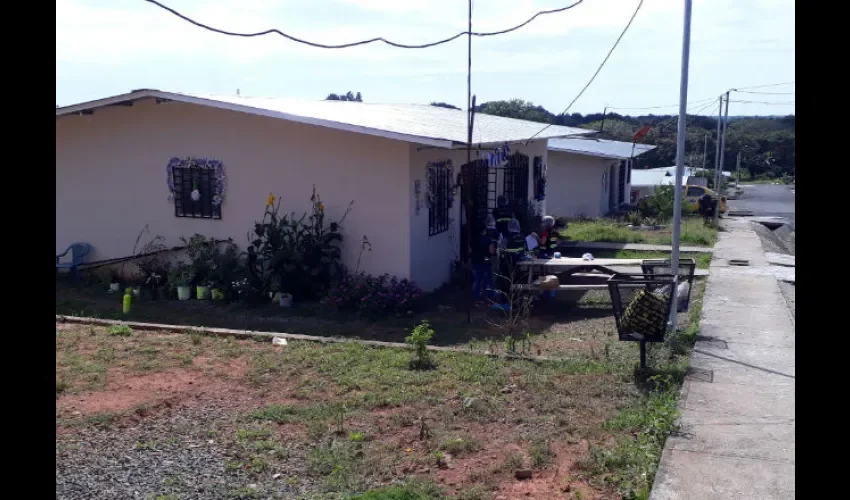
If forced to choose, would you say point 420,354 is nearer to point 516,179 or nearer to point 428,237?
point 428,237

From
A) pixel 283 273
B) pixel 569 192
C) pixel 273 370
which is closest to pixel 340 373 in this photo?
pixel 273 370

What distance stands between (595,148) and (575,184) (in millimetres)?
2385

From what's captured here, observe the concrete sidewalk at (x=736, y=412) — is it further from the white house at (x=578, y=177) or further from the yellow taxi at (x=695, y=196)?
the yellow taxi at (x=695, y=196)

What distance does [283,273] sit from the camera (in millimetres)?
11570

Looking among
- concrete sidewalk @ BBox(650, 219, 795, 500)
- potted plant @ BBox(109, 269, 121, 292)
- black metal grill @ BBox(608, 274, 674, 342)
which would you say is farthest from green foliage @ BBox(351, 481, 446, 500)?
potted plant @ BBox(109, 269, 121, 292)

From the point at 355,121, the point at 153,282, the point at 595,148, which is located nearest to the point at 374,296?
the point at 355,121

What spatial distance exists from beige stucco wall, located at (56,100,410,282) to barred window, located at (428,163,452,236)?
38.8 inches

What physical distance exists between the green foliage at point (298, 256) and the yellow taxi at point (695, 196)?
2156 cm

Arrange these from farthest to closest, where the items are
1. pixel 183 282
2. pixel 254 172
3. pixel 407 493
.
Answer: pixel 254 172 < pixel 183 282 < pixel 407 493

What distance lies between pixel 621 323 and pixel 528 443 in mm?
2166

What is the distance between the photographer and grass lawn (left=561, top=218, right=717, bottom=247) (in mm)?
20453

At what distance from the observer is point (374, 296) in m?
11.0

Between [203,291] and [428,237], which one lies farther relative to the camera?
[428,237]
